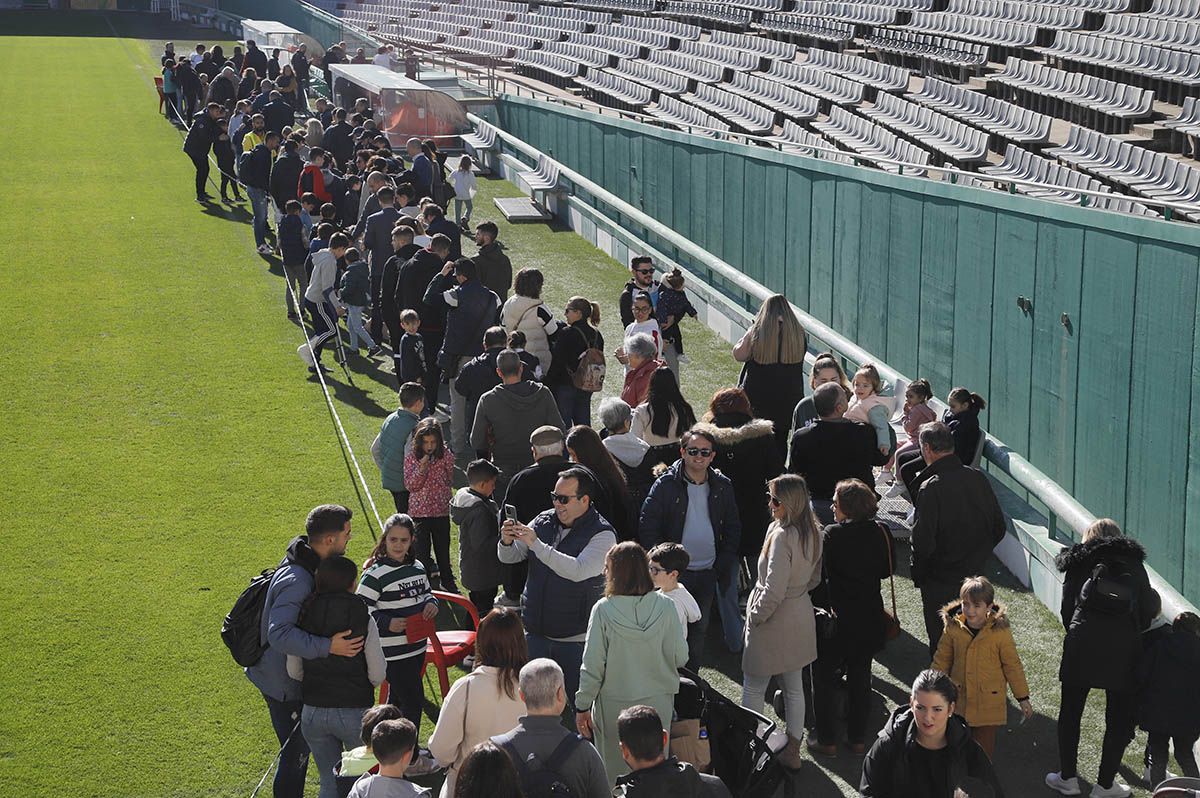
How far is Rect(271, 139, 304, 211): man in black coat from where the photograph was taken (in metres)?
18.8

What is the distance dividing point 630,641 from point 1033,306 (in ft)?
18.4

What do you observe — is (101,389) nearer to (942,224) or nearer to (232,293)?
(232,293)

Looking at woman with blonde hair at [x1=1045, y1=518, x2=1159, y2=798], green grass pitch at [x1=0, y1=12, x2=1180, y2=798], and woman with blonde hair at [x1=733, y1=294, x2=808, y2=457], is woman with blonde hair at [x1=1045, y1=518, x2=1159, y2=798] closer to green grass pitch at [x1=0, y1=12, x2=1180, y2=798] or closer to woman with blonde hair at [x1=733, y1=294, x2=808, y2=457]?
green grass pitch at [x1=0, y1=12, x2=1180, y2=798]

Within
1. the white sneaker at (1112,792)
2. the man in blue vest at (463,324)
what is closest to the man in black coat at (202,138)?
the man in blue vest at (463,324)

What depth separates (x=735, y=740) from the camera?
661cm

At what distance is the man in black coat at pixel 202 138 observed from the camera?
75.3 feet

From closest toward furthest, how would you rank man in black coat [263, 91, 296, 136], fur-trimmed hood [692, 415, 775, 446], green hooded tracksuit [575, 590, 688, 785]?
green hooded tracksuit [575, 590, 688, 785] → fur-trimmed hood [692, 415, 775, 446] → man in black coat [263, 91, 296, 136]

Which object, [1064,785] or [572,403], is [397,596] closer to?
[1064,785]

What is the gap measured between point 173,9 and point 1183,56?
52418 millimetres

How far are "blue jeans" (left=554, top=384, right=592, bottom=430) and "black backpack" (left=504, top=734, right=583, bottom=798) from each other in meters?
6.02

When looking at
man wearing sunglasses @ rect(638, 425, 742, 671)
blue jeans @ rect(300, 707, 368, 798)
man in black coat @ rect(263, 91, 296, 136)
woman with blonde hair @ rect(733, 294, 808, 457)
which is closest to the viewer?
blue jeans @ rect(300, 707, 368, 798)

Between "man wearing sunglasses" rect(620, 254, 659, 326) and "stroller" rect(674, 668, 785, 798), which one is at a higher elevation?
"man wearing sunglasses" rect(620, 254, 659, 326)

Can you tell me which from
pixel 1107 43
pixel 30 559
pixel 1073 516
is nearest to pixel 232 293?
pixel 30 559

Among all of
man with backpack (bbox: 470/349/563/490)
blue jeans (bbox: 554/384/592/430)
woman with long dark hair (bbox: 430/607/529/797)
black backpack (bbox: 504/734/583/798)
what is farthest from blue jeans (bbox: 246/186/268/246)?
black backpack (bbox: 504/734/583/798)
